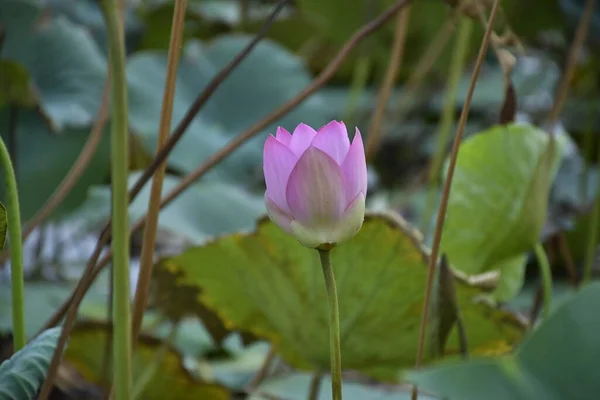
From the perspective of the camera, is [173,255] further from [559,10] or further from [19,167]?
[559,10]

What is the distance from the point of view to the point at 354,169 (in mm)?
242

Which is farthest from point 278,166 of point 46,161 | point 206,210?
point 46,161

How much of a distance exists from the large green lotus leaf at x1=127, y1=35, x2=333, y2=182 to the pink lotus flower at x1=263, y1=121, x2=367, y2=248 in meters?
0.74

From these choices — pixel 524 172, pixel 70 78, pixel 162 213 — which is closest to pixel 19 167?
pixel 70 78

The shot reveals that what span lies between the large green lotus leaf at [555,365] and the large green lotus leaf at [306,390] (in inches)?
14.0

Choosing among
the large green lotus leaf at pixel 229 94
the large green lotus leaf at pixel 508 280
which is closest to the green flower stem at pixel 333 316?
the large green lotus leaf at pixel 508 280

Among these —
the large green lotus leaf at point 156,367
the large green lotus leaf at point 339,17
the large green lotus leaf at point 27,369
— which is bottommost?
the large green lotus leaf at point 156,367

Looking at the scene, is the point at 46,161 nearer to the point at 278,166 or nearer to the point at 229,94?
the point at 229,94

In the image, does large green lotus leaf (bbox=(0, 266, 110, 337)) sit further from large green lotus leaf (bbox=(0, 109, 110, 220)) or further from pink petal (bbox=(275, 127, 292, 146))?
pink petal (bbox=(275, 127, 292, 146))

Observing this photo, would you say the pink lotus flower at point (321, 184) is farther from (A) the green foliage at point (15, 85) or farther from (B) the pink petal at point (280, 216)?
(A) the green foliage at point (15, 85)

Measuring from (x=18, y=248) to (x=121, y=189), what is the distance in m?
0.11

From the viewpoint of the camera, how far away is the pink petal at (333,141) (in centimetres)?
24

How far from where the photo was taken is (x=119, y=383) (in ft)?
0.72

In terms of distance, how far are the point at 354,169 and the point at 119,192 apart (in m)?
0.08
